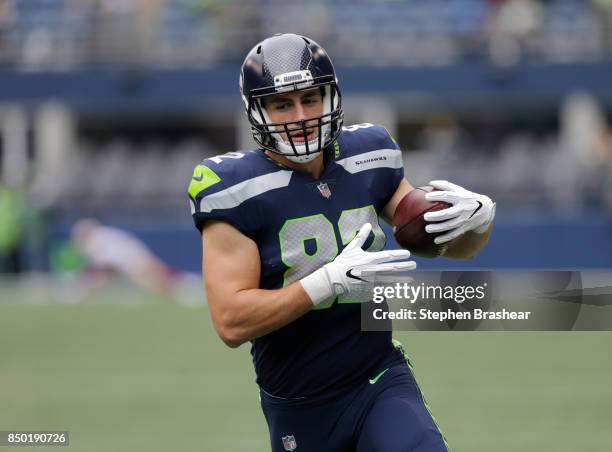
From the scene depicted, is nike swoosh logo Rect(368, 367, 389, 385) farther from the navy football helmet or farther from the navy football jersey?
the navy football helmet

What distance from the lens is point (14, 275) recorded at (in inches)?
565

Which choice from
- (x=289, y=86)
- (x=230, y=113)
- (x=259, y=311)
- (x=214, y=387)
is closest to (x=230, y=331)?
(x=259, y=311)

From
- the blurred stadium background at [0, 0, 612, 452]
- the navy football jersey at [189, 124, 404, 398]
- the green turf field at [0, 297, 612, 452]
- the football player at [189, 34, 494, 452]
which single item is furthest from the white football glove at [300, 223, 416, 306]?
the blurred stadium background at [0, 0, 612, 452]

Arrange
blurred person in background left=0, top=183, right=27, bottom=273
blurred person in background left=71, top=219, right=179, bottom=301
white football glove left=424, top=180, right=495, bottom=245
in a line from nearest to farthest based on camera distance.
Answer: white football glove left=424, top=180, right=495, bottom=245 < blurred person in background left=71, top=219, right=179, bottom=301 < blurred person in background left=0, top=183, right=27, bottom=273

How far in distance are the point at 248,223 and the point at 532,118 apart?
1335 centimetres

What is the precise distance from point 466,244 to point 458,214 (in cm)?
21

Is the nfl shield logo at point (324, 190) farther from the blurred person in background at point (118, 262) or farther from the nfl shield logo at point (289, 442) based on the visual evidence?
the blurred person in background at point (118, 262)

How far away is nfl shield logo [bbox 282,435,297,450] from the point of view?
11.4ft

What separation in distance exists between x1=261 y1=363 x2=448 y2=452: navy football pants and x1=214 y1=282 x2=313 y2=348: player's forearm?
0.34m

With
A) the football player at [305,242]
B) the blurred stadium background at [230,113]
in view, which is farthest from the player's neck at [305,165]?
the blurred stadium background at [230,113]

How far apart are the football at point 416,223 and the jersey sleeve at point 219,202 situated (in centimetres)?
47

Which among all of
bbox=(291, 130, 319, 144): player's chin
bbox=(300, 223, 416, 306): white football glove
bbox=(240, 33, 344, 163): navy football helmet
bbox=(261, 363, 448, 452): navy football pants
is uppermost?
bbox=(240, 33, 344, 163): navy football helmet

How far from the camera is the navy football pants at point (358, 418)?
3332mm

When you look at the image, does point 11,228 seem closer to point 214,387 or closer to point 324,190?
point 214,387
